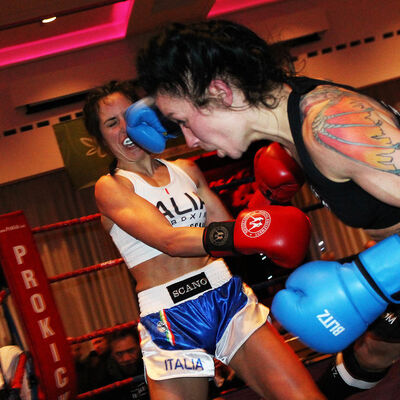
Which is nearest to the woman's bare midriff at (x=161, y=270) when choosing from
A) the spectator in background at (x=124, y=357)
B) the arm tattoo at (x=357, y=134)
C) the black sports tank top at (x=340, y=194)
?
the black sports tank top at (x=340, y=194)

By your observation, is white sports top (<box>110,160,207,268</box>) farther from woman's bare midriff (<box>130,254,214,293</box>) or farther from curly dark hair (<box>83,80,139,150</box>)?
curly dark hair (<box>83,80,139,150</box>)

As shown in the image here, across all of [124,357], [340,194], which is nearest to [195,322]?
[340,194]

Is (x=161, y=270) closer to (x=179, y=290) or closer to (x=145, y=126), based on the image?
(x=179, y=290)

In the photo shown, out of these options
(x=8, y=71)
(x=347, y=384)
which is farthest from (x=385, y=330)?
(x=8, y=71)

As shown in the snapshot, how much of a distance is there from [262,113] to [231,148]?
11 cm

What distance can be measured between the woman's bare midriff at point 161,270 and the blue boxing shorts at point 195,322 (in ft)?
0.07

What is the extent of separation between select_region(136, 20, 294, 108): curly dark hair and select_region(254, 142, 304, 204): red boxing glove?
2.84ft

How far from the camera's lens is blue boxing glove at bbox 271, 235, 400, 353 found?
1217 mm

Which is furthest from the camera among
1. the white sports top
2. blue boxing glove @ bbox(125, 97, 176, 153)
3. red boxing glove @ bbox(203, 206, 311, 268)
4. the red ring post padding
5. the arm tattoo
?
the red ring post padding

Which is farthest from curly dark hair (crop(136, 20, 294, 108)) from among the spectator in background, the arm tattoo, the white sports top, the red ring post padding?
the spectator in background

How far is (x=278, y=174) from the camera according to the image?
219 centimetres

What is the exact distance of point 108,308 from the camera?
6.09m

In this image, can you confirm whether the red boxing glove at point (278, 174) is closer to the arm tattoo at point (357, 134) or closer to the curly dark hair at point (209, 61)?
the curly dark hair at point (209, 61)

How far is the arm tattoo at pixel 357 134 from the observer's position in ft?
3.74
